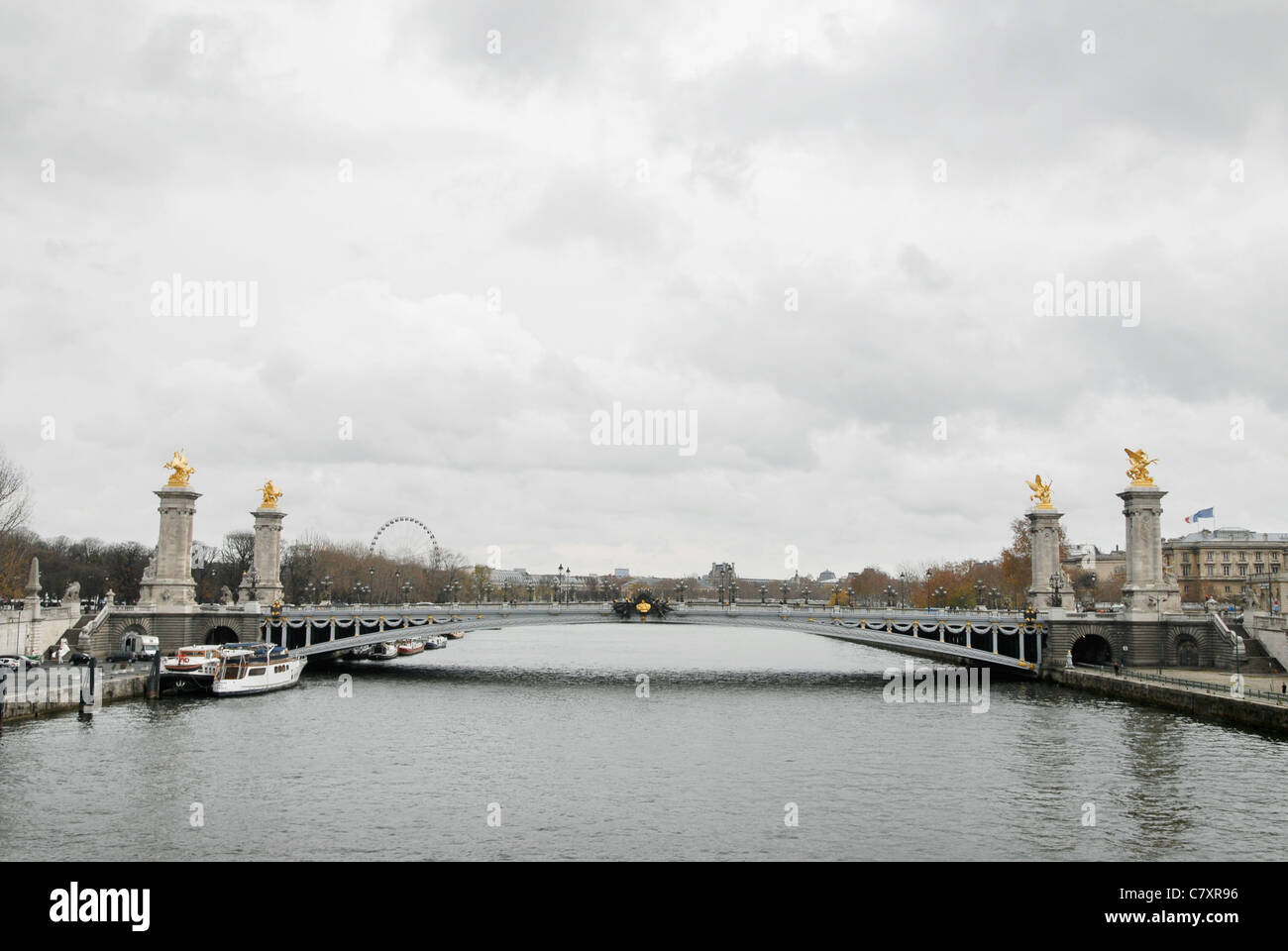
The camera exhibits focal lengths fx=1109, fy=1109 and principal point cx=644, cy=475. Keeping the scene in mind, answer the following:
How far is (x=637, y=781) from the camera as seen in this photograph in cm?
3266

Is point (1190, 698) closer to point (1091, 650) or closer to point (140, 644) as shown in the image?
point (1091, 650)

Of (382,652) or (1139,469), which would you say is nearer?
(1139,469)

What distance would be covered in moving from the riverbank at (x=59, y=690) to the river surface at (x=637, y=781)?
112 cm

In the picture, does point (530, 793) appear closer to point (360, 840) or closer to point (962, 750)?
point (360, 840)

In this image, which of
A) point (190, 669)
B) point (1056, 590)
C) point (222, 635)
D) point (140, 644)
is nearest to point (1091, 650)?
point (1056, 590)

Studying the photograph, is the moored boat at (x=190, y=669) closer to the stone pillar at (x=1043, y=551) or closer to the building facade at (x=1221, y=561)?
the stone pillar at (x=1043, y=551)

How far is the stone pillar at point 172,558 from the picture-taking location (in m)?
67.8

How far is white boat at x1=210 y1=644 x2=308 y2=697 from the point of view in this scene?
54.0 m

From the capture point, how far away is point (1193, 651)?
60688 millimetres

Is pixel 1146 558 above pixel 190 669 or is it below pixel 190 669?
above

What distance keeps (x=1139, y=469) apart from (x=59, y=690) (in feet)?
187

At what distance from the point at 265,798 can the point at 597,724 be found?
17569 mm

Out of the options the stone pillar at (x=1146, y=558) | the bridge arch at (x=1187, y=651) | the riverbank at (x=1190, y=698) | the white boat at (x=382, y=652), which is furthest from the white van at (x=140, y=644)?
the bridge arch at (x=1187, y=651)
